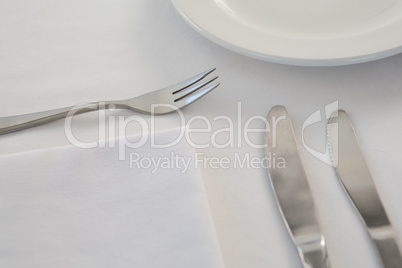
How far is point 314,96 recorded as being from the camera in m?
0.52

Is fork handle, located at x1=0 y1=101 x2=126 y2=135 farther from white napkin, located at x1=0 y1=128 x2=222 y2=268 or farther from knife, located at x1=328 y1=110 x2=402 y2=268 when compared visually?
knife, located at x1=328 y1=110 x2=402 y2=268

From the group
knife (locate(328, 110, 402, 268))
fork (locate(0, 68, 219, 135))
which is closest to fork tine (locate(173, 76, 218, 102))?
A: fork (locate(0, 68, 219, 135))

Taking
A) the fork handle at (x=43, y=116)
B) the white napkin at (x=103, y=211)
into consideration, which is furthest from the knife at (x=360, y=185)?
the fork handle at (x=43, y=116)

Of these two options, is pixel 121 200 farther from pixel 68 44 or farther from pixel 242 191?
pixel 68 44

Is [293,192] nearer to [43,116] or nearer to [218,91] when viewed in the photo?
[218,91]

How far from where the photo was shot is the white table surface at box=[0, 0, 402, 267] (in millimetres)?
400

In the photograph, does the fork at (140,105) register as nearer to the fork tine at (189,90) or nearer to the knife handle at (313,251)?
the fork tine at (189,90)

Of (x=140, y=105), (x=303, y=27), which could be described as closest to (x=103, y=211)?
(x=140, y=105)

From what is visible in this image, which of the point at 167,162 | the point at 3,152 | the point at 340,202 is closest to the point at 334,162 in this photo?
the point at 340,202

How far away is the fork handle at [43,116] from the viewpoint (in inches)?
19.5

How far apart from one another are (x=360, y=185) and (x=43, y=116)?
0.35m

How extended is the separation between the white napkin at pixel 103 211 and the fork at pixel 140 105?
62mm

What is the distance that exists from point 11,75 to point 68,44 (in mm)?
90

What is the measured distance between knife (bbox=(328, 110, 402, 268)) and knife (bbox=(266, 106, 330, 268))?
4 centimetres
